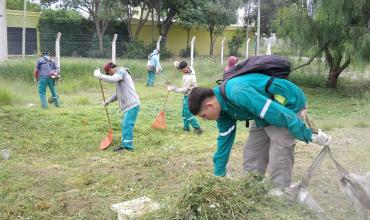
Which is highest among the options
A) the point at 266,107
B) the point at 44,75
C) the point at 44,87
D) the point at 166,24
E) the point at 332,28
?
the point at 166,24

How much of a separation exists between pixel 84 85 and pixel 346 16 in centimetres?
783

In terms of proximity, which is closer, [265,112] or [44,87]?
[265,112]

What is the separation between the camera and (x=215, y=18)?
93.5ft

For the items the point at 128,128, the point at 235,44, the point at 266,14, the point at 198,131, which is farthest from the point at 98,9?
the point at 128,128

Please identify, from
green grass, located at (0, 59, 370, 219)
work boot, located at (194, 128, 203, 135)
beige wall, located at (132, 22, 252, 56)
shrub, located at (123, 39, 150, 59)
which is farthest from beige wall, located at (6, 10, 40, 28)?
work boot, located at (194, 128, 203, 135)

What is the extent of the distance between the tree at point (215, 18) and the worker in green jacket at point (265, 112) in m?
25.0

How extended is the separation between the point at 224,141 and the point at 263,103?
0.68 m

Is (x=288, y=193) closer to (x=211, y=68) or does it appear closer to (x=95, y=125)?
(x=95, y=125)

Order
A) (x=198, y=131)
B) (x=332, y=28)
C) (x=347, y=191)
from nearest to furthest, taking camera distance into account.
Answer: (x=347, y=191) → (x=198, y=131) → (x=332, y=28)

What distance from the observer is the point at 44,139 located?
7676 mm

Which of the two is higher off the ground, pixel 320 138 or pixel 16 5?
pixel 16 5

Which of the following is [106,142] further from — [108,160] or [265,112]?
[265,112]

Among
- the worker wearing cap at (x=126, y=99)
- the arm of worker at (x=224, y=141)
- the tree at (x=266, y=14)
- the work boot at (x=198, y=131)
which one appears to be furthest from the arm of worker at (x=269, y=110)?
the tree at (x=266, y=14)

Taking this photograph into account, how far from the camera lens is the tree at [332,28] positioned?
12.9m
